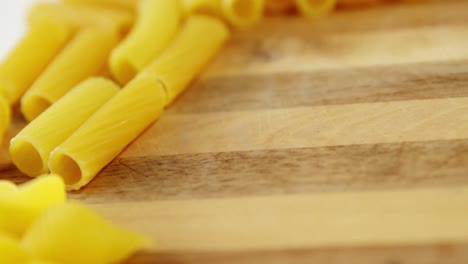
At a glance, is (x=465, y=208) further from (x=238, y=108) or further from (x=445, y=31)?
(x=445, y=31)

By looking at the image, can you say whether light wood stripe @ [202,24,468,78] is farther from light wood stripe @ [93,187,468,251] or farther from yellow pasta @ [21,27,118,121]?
light wood stripe @ [93,187,468,251]

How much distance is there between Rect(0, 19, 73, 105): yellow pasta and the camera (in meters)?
1.34

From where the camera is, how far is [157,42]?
1.41 m

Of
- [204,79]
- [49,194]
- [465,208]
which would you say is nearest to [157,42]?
[204,79]

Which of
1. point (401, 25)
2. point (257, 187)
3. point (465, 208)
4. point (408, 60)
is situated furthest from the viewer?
point (401, 25)

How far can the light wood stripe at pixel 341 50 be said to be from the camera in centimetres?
137

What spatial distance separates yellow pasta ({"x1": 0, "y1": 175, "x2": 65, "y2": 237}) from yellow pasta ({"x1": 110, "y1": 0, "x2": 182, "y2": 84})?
0.44 metres

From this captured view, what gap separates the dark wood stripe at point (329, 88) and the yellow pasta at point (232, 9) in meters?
0.20

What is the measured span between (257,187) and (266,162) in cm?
7

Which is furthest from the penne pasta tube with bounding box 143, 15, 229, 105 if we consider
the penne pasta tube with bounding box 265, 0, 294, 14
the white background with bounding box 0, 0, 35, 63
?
the white background with bounding box 0, 0, 35, 63

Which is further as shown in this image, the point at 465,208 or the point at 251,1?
the point at 251,1

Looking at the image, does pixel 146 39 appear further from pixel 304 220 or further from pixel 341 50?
pixel 304 220

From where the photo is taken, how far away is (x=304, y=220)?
988 mm

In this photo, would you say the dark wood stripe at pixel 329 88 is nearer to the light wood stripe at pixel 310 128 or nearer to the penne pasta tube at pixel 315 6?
the light wood stripe at pixel 310 128
